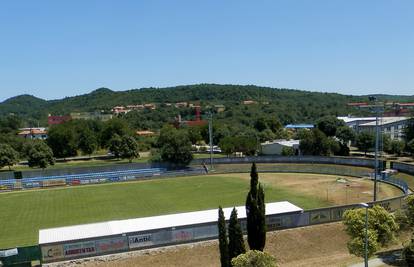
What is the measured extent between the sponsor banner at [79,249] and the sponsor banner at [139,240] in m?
2.92

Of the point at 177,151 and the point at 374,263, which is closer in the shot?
the point at 374,263

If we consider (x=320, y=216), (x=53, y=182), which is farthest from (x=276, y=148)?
(x=320, y=216)

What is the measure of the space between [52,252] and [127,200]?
74.9 feet

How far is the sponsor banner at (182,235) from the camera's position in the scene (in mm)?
34250

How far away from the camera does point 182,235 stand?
113 feet

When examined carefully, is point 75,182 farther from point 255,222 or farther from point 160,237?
point 255,222

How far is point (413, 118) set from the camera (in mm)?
89938

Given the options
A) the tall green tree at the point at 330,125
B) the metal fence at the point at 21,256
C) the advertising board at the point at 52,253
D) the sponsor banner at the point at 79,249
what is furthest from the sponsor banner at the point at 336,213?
the tall green tree at the point at 330,125

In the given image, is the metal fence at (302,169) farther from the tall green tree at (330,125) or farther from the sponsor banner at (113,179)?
the tall green tree at (330,125)

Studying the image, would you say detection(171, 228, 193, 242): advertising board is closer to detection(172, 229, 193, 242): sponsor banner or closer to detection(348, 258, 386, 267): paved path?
detection(172, 229, 193, 242): sponsor banner

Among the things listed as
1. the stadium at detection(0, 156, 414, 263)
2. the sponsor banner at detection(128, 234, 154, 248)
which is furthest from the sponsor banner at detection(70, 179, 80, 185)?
the sponsor banner at detection(128, 234, 154, 248)

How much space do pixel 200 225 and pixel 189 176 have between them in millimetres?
39866

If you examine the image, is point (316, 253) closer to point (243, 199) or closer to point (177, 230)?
point (177, 230)

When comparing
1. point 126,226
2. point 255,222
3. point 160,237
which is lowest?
point 160,237
